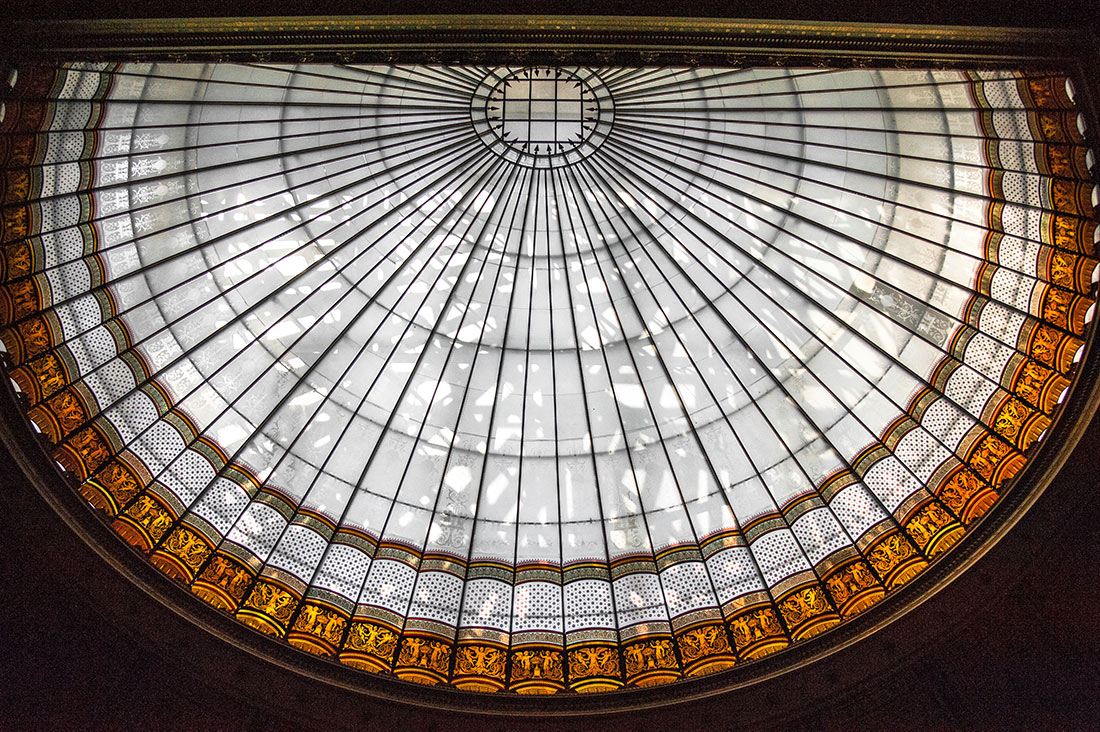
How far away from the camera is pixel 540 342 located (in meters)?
17.6

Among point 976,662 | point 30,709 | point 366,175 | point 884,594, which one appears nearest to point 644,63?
point 366,175

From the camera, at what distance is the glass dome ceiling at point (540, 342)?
1468 centimetres

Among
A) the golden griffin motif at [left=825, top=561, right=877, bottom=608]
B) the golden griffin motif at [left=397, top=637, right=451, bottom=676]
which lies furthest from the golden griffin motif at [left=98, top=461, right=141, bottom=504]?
the golden griffin motif at [left=825, top=561, right=877, bottom=608]

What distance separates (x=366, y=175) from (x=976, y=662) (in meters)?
13.4

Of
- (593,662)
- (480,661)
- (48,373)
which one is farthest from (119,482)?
(593,662)

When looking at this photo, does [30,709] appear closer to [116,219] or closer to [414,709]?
[414,709]

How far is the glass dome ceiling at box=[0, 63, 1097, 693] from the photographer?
14680 millimetres

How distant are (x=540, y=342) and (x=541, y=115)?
4.32 metres

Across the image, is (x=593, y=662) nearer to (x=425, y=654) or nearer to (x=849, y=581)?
(x=425, y=654)

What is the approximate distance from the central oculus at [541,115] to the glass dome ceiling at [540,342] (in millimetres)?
60

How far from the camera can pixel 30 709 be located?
13.7 m

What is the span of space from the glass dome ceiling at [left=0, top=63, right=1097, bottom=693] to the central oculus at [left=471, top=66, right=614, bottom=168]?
60mm

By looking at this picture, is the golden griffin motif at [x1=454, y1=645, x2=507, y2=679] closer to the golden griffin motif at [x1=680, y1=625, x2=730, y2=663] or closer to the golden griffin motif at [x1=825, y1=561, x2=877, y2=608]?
the golden griffin motif at [x1=680, y1=625, x2=730, y2=663]

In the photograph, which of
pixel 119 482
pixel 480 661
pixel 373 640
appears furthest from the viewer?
pixel 480 661
